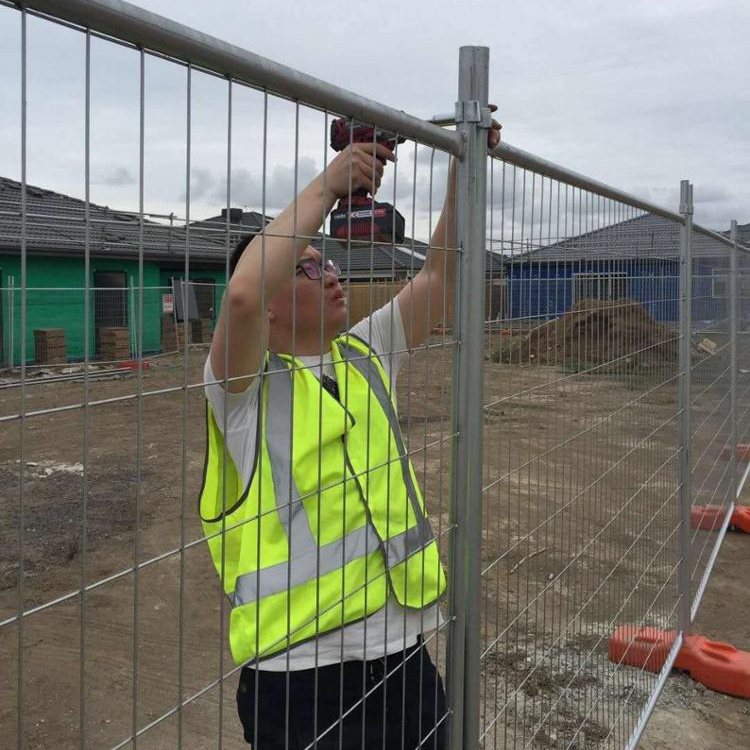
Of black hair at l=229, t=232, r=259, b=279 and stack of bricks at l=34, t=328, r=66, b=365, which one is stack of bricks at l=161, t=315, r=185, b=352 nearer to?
black hair at l=229, t=232, r=259, b=279

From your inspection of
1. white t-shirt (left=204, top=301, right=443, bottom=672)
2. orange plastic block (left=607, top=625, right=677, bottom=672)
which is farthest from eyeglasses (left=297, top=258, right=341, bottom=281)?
orange plastic block (left=607, top=625, right=677, bottom=672)

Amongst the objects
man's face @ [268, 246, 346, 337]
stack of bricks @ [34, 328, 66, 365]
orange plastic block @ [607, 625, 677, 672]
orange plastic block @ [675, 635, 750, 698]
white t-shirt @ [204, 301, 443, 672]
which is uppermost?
man's face @ [268, 246, 346, 337]

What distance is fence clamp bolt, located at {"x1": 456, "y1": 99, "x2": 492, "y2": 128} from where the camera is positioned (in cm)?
191

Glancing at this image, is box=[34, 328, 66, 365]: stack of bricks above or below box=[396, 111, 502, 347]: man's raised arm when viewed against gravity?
below

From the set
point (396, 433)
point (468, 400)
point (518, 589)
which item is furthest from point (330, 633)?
point (518, 589)

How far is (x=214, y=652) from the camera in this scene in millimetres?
4633

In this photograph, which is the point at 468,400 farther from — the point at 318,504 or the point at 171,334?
the point at 171,334

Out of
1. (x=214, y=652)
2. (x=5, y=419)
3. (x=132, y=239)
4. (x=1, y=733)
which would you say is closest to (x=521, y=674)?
(x=214, y=652)

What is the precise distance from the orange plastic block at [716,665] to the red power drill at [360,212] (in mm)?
3482

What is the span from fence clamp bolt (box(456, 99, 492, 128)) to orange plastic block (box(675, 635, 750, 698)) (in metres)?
3.38

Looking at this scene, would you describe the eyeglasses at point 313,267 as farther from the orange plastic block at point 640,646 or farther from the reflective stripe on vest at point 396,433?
the orange plastic block at point 640,646

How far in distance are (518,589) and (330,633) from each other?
3.94 ft

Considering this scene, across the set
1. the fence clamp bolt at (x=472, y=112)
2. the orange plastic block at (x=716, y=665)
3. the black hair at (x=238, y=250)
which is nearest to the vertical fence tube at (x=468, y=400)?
the fence clamp bolt at (x=472, y=112)

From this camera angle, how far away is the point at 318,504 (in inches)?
61.8
